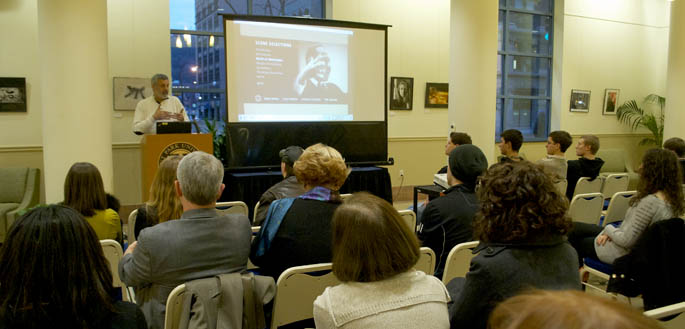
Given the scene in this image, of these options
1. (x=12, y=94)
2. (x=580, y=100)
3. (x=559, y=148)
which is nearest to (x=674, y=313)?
(x=559, y=148)

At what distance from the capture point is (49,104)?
5000 mm

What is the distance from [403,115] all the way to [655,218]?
5760 millimetres

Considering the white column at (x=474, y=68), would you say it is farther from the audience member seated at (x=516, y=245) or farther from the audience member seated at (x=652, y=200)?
the audience member seated at (x=516, y=245)

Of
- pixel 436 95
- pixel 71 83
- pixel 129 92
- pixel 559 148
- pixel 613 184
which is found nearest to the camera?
pixel 71 83

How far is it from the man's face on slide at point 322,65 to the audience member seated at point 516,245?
5119mm

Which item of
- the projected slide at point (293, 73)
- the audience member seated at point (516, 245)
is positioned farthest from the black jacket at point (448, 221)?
the projected slide at point (293, 73)

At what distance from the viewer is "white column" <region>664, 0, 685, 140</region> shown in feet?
26.2

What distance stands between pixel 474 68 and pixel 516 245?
586 centimetres

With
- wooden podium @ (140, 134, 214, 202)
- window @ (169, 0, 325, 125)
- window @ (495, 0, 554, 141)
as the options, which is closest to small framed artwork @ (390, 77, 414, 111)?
window @ (495, 0, 554, 141)

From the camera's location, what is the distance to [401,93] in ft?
27.5

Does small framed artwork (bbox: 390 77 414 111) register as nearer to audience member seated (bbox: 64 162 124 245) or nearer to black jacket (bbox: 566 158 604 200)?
black jacket (bbox: 566 158 604 200)

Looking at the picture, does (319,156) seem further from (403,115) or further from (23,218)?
(403,115)

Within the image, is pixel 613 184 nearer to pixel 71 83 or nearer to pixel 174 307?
pixel 174 307

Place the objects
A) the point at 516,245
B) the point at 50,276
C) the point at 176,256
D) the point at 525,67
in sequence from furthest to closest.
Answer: the point at 525,67, the point at 176,256, the point at 516,245, the point at 50,276
